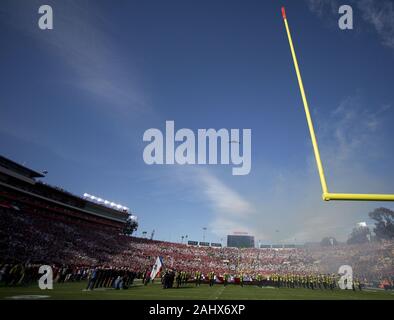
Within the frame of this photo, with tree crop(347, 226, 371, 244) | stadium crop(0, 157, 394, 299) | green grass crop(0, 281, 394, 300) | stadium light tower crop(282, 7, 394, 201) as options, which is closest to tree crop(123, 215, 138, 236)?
stadium crop(0, 157, 394, 299)

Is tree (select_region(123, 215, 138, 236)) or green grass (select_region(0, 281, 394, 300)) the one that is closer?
green grass (select_region(0, 281, 394, 300))

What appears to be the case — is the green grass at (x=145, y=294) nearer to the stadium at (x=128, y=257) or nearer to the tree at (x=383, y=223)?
the stadium at (x=128, y=257)

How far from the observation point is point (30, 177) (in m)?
46.4

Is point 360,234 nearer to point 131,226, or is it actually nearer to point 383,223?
point 383,223

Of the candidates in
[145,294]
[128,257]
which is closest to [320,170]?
[145,294]

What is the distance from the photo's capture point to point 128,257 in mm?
44719

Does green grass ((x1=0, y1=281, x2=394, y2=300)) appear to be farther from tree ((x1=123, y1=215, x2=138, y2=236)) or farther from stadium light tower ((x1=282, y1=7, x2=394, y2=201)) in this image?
tree ((x1=123, y1=215, x2=138, y2=236))

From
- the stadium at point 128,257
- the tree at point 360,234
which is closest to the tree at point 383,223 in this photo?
the tree at point 360,234

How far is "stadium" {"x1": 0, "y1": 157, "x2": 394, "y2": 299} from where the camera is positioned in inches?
884

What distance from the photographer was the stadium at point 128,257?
22453mm

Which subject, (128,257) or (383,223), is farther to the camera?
(383,223)

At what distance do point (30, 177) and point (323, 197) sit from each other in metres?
51.2

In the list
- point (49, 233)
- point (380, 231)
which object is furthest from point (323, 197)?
point (380, 231)
